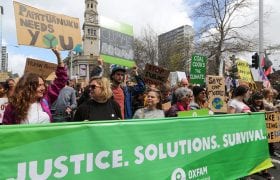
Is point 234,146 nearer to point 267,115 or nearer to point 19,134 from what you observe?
point 267,115

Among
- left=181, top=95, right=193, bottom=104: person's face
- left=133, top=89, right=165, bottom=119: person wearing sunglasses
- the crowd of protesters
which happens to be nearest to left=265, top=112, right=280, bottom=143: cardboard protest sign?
the crowd of protesters

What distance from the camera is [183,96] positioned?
263 inches

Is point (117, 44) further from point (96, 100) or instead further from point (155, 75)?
point (96, 100)

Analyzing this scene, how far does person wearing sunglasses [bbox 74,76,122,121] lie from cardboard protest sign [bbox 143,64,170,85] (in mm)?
4537

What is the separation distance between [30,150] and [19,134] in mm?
155

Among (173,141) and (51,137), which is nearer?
(51,137)

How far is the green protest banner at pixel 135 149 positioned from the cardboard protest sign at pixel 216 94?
4.34 m

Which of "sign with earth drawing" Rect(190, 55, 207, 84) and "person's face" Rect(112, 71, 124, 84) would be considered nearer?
"person's face" Rect(112, 71, 124, 84)

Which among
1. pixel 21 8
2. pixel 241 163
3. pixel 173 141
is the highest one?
pixel 21 8

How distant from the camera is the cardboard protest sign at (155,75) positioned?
947 cm

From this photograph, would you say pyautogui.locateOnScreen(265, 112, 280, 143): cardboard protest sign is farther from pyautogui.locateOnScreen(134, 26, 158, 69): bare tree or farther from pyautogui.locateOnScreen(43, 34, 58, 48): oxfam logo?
pyautogui.locateOnScreen(134, 26, 158, 69): bare tree

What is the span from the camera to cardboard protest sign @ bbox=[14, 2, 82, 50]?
7.08 m

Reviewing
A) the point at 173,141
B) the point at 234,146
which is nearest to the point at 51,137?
the point at 173,141

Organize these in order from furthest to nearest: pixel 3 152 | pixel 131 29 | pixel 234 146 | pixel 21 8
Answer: pixel 131 29 → pixel 21 8 → pixel 234 146 → pixel 3 152
